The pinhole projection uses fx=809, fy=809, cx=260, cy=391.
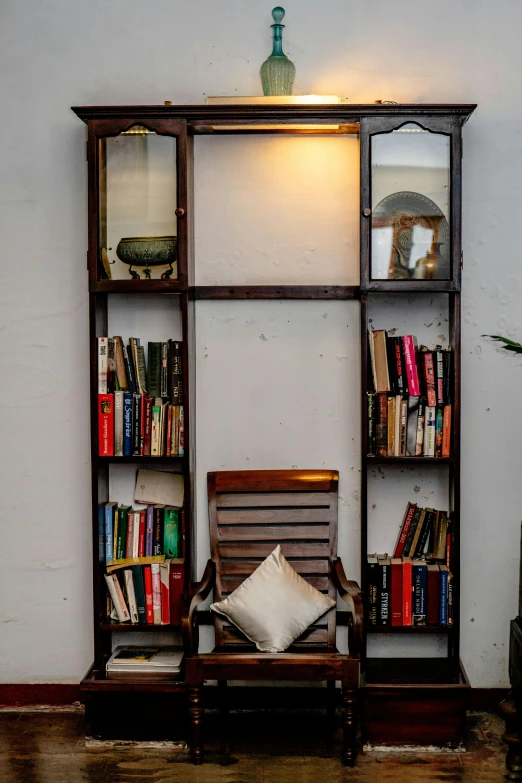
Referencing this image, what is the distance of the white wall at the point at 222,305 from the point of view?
3537 mm

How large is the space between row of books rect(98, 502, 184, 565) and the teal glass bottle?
1.83 metres

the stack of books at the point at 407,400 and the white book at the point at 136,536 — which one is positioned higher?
the stack of books at the point at 407,400

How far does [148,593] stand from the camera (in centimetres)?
349

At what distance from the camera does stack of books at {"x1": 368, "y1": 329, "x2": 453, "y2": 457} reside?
3.37 m

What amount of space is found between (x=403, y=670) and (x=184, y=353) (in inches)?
64.3

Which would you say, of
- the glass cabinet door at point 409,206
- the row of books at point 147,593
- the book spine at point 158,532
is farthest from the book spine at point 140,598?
the glass cabinet door at point 409,206

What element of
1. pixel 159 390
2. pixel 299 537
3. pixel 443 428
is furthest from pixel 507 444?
pixel 159 390

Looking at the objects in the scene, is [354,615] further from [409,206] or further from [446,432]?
[409,206]

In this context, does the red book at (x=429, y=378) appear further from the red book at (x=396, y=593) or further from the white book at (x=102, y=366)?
the white book at (x=102, y=366)

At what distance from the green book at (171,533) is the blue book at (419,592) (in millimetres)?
1020

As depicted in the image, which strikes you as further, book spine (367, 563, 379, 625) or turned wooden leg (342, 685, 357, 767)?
book spine (367, 563, 379, 625)

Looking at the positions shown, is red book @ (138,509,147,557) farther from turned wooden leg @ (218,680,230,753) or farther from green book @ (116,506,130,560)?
turned wooden leg @ (218,680,230,753)

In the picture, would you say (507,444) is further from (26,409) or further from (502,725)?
(26,409)

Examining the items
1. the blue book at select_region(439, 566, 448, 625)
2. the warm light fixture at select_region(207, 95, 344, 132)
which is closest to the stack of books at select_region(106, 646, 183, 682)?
the blue book at select_region(439, 566, 448, 625)
